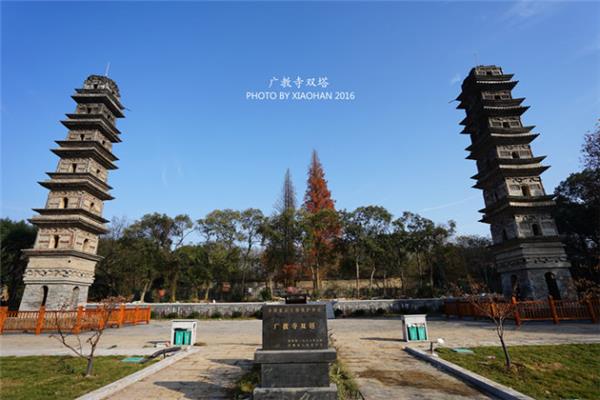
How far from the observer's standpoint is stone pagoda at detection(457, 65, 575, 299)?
1880cm

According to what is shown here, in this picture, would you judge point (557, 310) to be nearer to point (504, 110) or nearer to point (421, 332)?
point (421, 332)

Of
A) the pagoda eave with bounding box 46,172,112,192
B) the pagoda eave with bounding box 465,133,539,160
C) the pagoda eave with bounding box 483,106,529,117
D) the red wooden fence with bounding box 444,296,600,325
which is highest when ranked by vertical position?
the pagoda eave with bounding box 483,106,529,117

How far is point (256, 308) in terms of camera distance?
23.0m

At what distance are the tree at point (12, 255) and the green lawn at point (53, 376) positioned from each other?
94.7ft

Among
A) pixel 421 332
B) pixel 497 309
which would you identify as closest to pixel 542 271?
pixel 421 332

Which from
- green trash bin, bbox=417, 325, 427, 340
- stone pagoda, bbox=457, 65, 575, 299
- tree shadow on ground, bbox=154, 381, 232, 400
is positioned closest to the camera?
tree shadow on ground, bbox=154, 381, 232, 400

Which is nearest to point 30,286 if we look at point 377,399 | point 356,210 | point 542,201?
point 377,399

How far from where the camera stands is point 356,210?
30.6 m

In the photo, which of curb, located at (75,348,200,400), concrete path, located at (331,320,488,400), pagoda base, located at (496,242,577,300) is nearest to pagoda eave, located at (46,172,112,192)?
curb, located at (75,348,200,400)

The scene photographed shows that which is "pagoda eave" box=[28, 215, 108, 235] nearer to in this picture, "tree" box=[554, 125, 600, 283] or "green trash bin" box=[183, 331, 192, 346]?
"green trash bin" box=[183, 331, 192, 346]

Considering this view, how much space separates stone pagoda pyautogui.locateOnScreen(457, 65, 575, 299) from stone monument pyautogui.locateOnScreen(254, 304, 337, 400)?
17.4 m

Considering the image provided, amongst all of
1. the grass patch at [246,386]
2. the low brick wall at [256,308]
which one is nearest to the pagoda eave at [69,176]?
the low brick wall at [256,308]

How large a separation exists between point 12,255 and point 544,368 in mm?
40559

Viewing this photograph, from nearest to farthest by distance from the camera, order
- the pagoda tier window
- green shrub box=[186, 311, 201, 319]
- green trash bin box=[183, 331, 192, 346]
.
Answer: green trash bin box=[183, 331, 192, 346]
the pagoda tier window
green shrub box=[186, 311, 201, 319]
